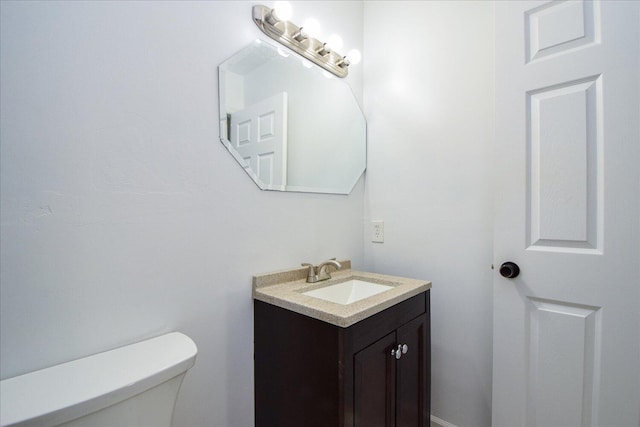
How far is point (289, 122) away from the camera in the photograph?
4.41 feet

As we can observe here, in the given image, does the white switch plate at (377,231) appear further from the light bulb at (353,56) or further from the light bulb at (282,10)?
the light bulb at (282,10)

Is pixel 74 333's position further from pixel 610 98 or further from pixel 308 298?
pixel 610 98

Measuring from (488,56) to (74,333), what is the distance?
1787mm

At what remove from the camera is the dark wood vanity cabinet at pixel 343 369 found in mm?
875

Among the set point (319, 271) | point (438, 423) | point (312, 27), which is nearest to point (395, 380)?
point (319, 271)

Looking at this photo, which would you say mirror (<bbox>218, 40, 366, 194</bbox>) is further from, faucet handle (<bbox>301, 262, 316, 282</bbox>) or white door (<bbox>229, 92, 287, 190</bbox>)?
faucet handle (<bbox>301, 262, 316, 282</bbox>)

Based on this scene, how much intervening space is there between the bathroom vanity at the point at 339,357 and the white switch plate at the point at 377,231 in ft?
1.32

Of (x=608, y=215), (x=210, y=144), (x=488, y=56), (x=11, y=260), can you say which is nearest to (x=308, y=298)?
(x=210, y=144)

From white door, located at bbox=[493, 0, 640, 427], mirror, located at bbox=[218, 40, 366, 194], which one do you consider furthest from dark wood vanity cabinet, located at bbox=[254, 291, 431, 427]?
mirror, located at bbox=[218, 40, 366, 194]

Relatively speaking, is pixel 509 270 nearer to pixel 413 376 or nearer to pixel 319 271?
pixel 413 376

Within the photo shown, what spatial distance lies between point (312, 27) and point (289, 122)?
50cm

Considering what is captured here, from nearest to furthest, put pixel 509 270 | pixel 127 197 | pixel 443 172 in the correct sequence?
pixel 127 197 < pixel 509 270 < pixel 443 172

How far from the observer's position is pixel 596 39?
0.99m

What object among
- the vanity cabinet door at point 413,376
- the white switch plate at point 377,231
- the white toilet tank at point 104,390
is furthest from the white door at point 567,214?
the white toilet tank at point 104,390
